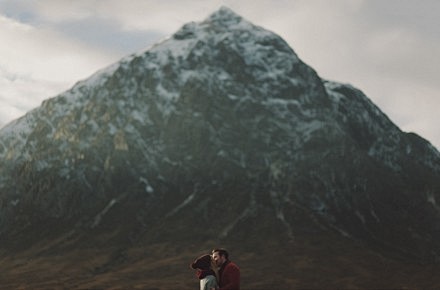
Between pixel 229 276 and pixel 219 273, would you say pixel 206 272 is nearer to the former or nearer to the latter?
pixel 219 273

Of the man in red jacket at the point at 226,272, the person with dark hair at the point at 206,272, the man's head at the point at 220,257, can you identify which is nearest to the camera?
the man in red jacket at the point at 226,272

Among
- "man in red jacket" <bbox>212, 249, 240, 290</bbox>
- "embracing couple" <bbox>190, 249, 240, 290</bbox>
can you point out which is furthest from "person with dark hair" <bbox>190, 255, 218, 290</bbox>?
"man in red jacket" <bbox>212, 249, 240, 290</bbox>

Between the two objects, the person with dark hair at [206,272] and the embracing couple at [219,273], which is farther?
the person with dark hair at [206,272]

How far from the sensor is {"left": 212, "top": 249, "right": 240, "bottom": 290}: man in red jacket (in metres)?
19.4

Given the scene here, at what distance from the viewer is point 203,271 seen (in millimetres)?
20469

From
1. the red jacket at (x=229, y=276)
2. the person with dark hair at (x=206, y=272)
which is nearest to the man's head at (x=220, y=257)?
the red jacket at (x=229, y=276)

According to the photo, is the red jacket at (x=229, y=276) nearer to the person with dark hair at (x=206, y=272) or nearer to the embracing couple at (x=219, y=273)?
the embracing couple at (x=219, y=273)

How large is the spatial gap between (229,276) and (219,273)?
1.13 feet

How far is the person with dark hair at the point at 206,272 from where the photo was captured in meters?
20.1

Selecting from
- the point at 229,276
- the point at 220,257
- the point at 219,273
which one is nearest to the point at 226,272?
the point at 229,276

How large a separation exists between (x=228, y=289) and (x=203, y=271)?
1.34m

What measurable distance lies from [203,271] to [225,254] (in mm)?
1207

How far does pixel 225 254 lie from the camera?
19.7 meters

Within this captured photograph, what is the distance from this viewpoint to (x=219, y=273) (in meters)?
19.7
